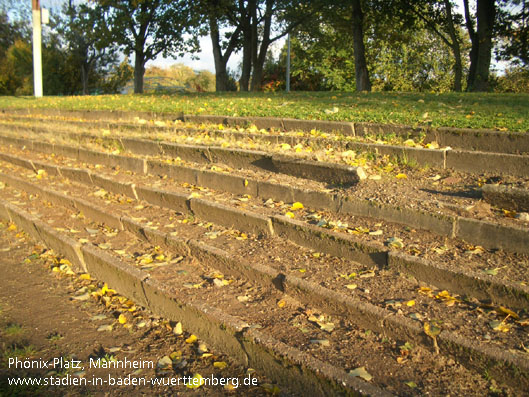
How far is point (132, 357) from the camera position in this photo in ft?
10.2

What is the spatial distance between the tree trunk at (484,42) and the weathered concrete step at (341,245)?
453 inches

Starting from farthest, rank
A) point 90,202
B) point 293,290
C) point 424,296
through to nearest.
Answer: point 90,202 < point 293,290 < point 424,296

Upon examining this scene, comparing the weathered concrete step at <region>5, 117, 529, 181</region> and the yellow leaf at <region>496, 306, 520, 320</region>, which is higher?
the weathered concrete step at <region>5, 117, 529, 181</region>

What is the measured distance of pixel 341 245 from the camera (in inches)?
139

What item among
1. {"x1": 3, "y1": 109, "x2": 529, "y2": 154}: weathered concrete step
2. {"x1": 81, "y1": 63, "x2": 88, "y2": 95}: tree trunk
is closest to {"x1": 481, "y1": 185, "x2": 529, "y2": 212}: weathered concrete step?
{"x1": 3, "y1": 109, "x2": 529, "y2": 154}: weathered concrete step

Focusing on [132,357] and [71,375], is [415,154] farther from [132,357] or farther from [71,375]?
[71,375]

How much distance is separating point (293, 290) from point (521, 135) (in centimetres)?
293

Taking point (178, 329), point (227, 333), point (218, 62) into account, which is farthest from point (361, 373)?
point (218, 62)

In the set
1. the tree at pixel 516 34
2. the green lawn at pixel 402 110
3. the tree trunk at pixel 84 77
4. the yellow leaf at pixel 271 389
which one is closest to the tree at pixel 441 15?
the tree at pixel 516 34

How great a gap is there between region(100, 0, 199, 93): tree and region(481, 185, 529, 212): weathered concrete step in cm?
2189

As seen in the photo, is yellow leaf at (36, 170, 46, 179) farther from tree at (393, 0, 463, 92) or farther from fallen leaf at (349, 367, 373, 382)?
tree at (393, 0, 463, 92)

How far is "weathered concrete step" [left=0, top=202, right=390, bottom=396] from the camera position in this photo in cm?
245

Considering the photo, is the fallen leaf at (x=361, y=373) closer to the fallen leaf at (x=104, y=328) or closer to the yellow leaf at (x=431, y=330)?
the yellow leaf at (x=431, y=330)

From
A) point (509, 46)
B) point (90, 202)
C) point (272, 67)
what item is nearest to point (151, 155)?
point (90, 202)
